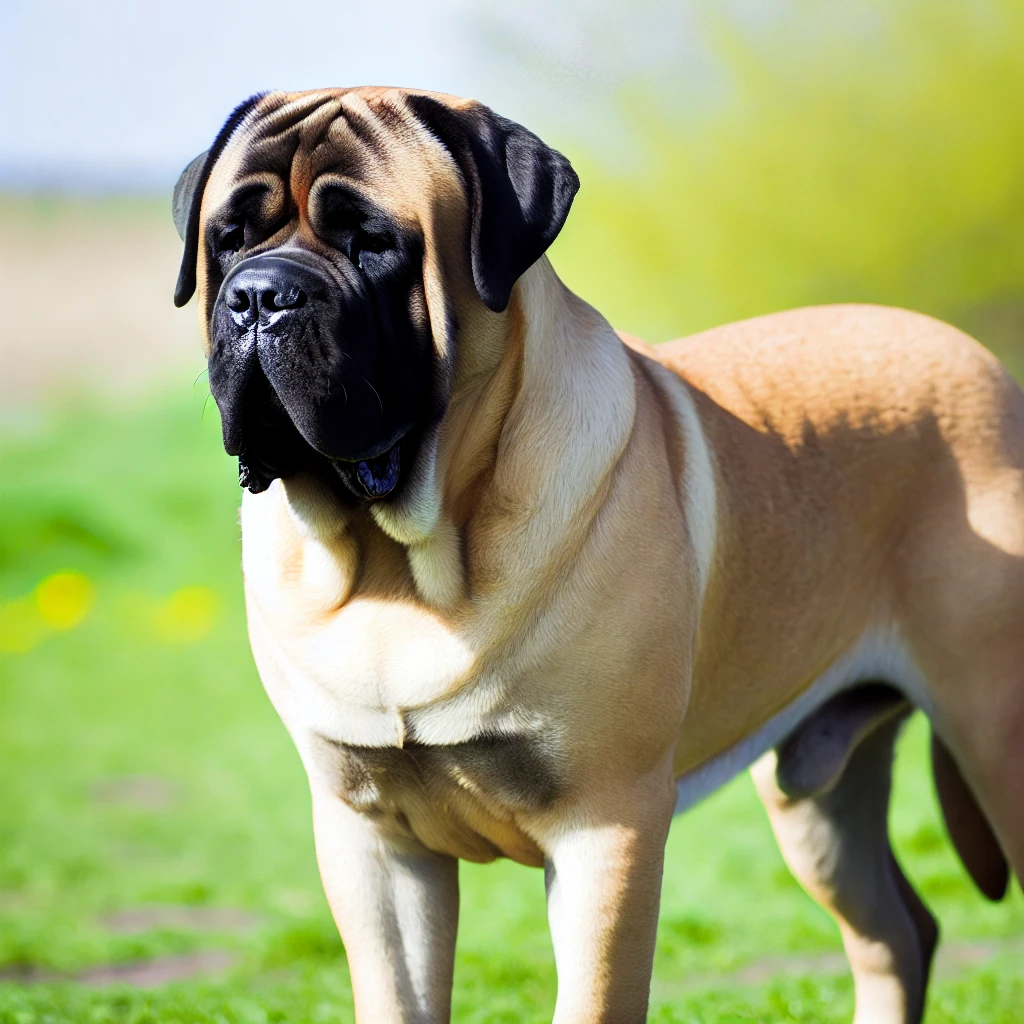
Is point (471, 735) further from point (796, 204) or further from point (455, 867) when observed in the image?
point (796, 204)

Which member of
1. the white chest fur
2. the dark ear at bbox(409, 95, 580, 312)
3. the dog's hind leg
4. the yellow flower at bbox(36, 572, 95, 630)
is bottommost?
the yellow flower at bbox(36, 572, 95, 630)

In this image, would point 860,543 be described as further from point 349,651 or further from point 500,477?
point 349,651

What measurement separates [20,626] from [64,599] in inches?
16.3

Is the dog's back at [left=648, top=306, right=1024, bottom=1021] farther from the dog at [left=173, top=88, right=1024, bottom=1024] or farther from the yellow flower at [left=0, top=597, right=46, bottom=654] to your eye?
the yellow flower at [left=0, top=597, right=46, bottom=654]

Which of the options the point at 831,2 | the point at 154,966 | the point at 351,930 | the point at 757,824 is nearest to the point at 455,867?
the point at 351,930

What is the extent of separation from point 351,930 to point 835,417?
1295 millimetres

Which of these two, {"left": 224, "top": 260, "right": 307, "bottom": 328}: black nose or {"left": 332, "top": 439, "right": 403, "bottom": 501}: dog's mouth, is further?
{"left": 332, "top": 439, "right": 403, "bottom": 501}: dog's mouth

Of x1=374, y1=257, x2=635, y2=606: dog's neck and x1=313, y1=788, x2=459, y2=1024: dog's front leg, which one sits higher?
x1=374, y1=257, x2=635, y2=606: dog's neck

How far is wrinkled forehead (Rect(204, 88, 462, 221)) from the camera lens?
201cm

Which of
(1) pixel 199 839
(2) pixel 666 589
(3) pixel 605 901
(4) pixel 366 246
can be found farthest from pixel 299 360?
(1) pixel 199 839

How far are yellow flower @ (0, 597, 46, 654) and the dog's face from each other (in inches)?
300

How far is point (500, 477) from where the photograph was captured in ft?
7.08

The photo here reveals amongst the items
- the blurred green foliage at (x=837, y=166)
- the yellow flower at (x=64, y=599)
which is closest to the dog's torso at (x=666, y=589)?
the blurred green foliage at (x=837, y=166)

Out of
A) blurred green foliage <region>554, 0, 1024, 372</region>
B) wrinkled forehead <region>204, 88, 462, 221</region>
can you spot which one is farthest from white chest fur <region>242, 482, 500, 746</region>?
blurred green foliage <region>554, 0, 1024, 372</region>
